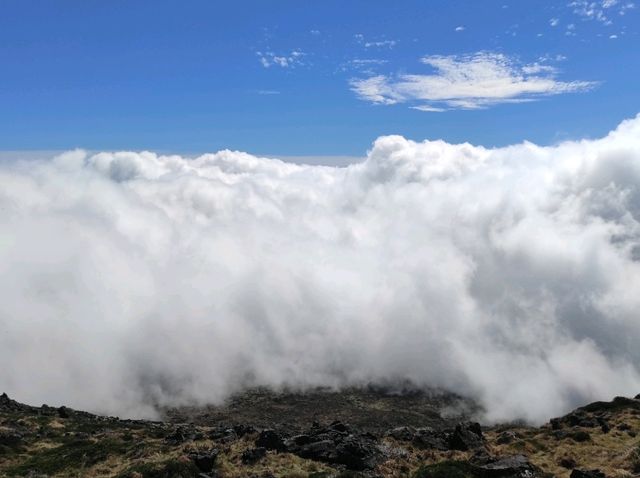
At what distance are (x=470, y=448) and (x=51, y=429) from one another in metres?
74.5

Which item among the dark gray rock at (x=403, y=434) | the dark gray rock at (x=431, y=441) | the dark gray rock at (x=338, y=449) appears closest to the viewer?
the dark gray rock at (x=338, y=449)

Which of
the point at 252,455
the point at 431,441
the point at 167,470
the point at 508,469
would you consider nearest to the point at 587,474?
the point at 508,469

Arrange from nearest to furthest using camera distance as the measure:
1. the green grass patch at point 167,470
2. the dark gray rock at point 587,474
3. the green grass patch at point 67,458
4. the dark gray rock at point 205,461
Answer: the dark gray rock at point 587,474
the green grass patch at point 167,470
the dark gray rock at point 205,461
the green grass patch at point 67,458

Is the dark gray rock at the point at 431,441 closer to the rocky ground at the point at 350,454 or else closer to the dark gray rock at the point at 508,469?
the rocky ground at the point at 350,454

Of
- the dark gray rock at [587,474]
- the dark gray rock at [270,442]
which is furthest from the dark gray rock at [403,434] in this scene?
the dark gray rock at [587,474]

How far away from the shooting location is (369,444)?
52.5 m

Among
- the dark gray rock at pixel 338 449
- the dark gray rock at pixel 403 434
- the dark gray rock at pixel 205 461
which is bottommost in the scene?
the dark gray rock at pixel 205 461

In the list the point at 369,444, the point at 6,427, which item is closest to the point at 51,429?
the point at 6,427

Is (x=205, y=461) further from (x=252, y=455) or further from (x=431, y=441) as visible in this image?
(x=431, y=441)

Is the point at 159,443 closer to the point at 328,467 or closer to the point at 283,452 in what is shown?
the point at 283,452

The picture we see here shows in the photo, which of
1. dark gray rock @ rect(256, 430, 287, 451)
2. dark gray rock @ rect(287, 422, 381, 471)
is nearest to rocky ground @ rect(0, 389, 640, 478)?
dark gray rock @ rect(256, 430, 287, 451)

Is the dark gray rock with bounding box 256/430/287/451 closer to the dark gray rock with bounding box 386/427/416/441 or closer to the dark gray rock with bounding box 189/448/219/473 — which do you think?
the dark gray rock with bounding box 189/448/219/473

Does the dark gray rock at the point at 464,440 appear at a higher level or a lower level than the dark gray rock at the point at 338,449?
higher

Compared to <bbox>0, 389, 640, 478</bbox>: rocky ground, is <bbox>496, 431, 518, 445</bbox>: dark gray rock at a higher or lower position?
higher
